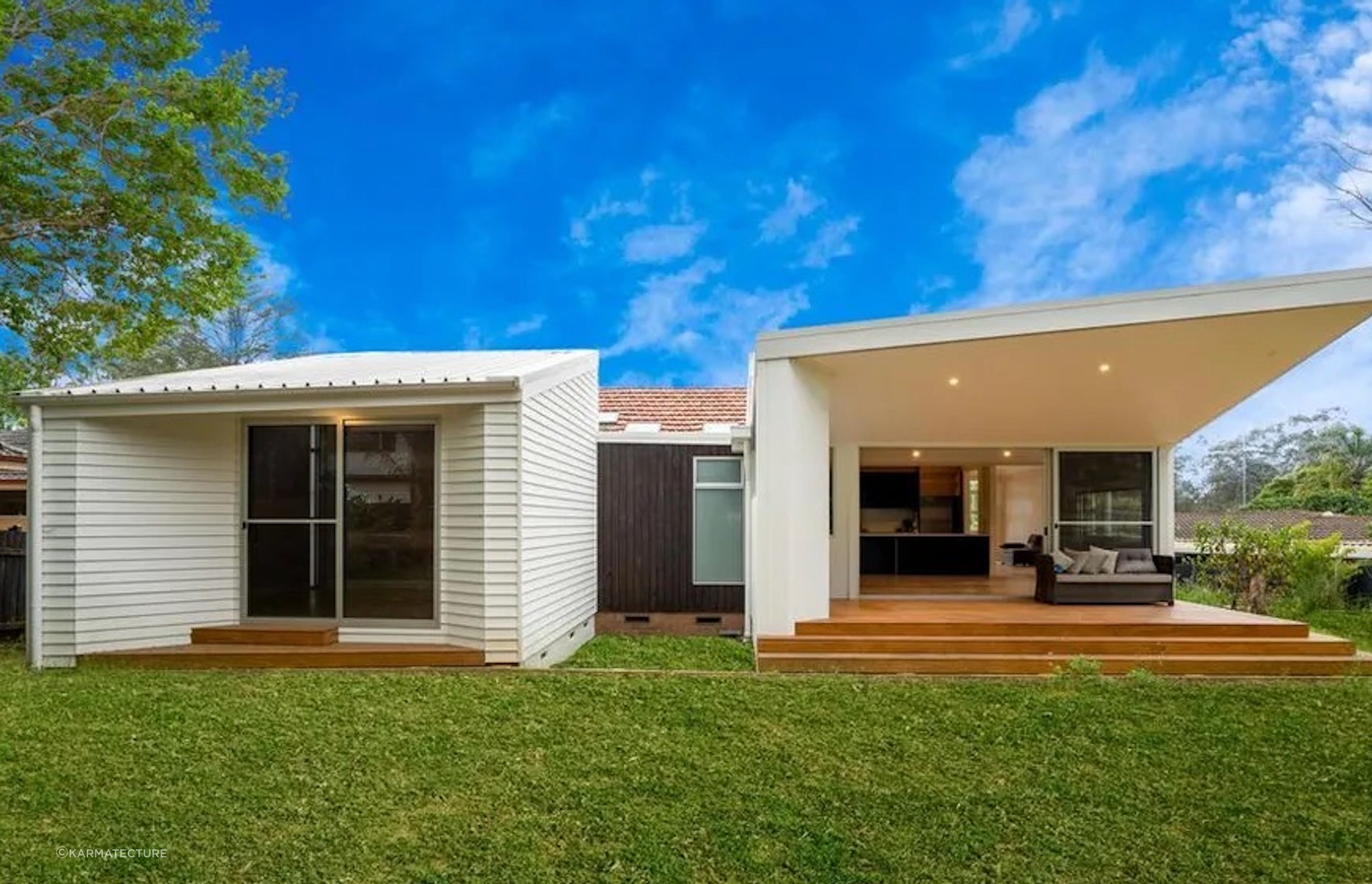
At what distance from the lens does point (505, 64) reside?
20.6 meters

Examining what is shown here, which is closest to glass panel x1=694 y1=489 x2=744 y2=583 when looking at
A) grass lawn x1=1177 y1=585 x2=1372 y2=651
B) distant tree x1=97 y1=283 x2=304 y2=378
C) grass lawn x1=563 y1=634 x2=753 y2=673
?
grass lawn x1=563 y1=634 x2=753 y2=673

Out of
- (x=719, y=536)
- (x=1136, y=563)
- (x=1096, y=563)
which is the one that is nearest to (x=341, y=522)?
(x=719, y=536)

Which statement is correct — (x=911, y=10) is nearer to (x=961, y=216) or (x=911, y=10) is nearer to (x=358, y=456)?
(x=961, y=216)

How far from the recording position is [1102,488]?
9781 mm

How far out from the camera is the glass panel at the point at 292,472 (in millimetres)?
7109

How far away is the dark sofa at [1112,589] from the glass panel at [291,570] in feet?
24.4

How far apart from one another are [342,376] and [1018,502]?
1155 centimetres

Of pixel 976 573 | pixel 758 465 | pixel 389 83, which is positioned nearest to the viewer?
pixel 758 465

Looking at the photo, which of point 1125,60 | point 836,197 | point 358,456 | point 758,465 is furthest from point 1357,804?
point 836,197

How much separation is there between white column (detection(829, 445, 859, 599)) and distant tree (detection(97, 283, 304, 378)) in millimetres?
18535

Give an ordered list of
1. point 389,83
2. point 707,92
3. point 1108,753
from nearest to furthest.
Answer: point 1108,753 < point 389,83 < point 707,92

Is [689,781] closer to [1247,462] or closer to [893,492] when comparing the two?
[893,492]

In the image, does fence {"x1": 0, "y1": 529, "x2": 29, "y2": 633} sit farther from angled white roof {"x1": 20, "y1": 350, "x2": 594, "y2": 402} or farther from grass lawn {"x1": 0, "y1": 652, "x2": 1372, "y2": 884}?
grass lawn {"x1": 0, "y1": 652, "x2": 1372, "y2": 884}

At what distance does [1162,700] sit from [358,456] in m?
6.57
